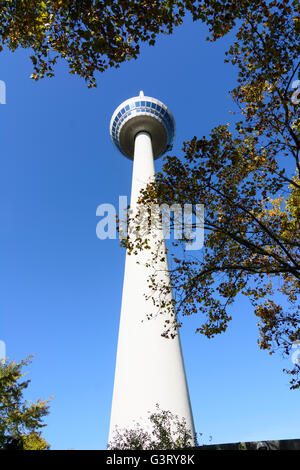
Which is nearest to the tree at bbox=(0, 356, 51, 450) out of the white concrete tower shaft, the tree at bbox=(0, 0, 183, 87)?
the white concrete tower shaft

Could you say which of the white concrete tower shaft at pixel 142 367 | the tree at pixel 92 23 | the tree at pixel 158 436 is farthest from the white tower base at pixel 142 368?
the tree at pixel 92 23

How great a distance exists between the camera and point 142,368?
62.7 ft

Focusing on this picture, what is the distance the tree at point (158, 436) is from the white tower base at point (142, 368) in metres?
0.66

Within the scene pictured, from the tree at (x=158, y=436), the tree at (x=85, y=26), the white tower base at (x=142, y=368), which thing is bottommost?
the tree at (x=158, y=436)

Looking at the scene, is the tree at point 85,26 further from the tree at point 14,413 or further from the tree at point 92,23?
the tree at point 14,413

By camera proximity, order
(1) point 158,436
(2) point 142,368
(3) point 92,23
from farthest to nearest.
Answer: (2) point 142,368 < (1) point 158,436 < (3) point 92,23

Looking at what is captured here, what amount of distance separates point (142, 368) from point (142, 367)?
0.07 m

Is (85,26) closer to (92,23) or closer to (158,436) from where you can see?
(92,23)

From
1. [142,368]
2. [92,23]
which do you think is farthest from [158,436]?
[92,23]

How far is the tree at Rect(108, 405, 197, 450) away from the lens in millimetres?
14070

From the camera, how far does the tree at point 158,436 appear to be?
14.1 meters

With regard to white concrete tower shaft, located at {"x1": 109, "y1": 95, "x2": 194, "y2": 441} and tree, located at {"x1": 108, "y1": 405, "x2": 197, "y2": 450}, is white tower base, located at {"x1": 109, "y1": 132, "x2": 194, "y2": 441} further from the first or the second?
tree, located at {"x1": 108, "y1": 405, "x2": 197, "y2": 450}
